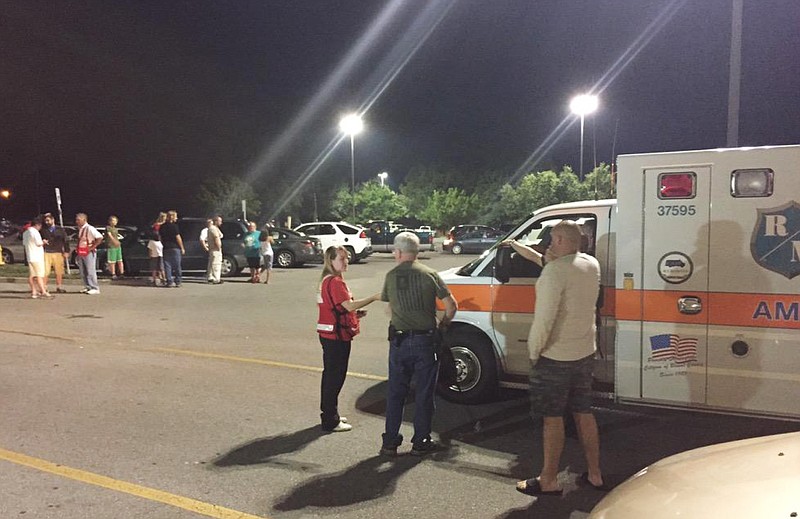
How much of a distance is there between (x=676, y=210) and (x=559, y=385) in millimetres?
1767

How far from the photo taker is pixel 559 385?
4.00 metres

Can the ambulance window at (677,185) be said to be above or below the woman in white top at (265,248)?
above

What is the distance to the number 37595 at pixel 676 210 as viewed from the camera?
15.3ft

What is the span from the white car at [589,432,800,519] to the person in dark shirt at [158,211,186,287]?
1427cm

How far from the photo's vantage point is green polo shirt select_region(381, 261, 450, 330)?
181 inches

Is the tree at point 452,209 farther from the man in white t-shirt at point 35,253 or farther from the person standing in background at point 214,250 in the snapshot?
the man in white t-shirt at point 35,253

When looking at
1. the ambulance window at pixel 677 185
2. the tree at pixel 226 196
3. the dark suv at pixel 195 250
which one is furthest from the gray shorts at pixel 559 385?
the tree at pixel 226 196

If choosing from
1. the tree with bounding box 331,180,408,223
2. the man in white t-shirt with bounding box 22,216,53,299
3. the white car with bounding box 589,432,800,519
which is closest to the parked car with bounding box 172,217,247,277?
the man in white t-shirt with bounding box 22,216,53,299

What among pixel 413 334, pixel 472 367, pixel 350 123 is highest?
pixel 350 123

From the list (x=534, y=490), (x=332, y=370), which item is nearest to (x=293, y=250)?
(x=332, y=370)

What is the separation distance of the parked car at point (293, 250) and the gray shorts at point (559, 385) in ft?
58.3

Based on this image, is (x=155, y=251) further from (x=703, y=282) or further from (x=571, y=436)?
(x=703, y=282)

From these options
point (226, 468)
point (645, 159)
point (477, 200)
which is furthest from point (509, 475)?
point (477, 200)

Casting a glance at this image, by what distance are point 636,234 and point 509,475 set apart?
2.11 m
